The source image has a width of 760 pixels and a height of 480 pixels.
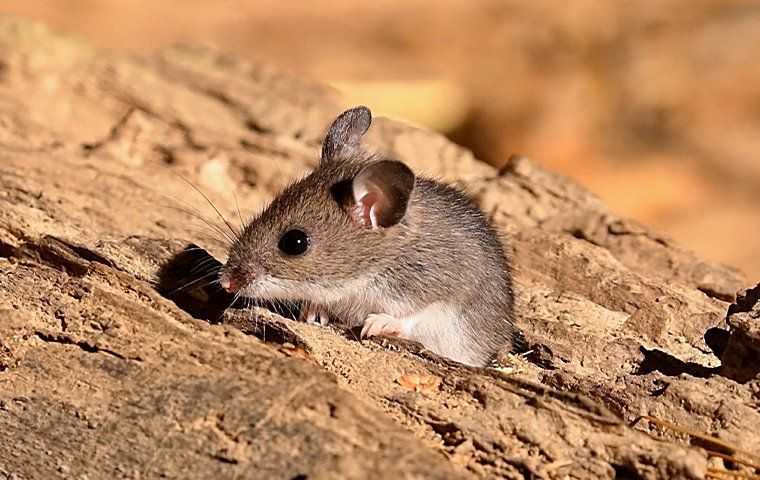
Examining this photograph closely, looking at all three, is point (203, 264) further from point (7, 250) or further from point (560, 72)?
point (560, 72)

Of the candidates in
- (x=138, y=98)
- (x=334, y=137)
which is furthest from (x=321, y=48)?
(x=334, y=137)

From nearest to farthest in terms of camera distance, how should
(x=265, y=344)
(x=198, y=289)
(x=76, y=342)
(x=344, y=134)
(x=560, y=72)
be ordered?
(x=265, y=344) → (x=76, y=342) → (x=198, y=289) → (x=344, y=134) → (x=560, y=72)

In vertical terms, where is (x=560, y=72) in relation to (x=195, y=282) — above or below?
above

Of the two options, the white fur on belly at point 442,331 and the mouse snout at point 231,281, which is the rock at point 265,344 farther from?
the white fur on belly at point 442,331

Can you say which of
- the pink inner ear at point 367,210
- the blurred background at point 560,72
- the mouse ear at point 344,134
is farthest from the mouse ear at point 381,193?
the blurred background at point 560,72

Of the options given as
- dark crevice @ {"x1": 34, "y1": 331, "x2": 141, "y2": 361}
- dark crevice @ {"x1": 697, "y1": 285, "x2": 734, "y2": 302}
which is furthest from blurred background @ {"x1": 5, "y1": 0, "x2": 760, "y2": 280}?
dark crevice @ {"x1": 34, "y1": 331, "x2": 141, "y2": 361}

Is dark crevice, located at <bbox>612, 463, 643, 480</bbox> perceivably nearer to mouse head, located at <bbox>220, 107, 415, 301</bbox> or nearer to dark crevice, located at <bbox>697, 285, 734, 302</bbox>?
mouse head, located at <bbox>220, 107, 415, 301</bbox>

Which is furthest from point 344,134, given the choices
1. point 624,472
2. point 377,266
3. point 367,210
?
point 624,472
